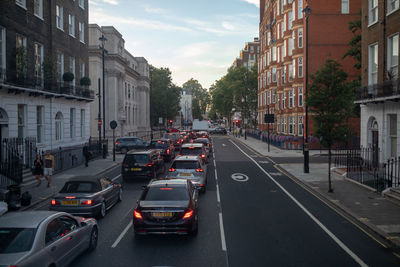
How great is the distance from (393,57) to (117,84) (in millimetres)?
44300

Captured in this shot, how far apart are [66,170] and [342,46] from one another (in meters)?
31.5

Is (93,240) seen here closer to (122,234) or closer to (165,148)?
(122,234)

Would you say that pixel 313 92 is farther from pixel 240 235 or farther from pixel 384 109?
pixel 240 235

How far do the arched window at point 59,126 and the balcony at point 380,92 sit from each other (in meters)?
21.8

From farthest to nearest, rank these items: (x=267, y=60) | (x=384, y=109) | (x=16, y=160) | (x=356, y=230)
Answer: (x=267, y=60)
(x=384, y=109)
(x=16, y=160)
(x=356, y=230)

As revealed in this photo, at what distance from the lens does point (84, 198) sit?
36.7 feet

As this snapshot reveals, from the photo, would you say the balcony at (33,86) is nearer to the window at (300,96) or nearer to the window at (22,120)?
the window at (22,120)

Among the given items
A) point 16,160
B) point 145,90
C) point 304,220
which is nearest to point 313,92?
point 304,220

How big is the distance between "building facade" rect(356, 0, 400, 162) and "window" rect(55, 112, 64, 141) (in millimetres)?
21817

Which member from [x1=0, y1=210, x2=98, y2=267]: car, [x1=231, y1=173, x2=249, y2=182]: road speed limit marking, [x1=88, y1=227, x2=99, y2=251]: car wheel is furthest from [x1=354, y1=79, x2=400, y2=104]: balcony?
[x1=0, y1=210, x2=98, y2=267]: car

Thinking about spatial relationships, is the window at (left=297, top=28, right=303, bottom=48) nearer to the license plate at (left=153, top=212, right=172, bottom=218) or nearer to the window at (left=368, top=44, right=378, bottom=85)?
the window at (left=368, top=44, right=378, bottom=85)

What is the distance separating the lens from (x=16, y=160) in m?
18.3

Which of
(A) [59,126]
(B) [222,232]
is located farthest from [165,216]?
(A) [59,126]

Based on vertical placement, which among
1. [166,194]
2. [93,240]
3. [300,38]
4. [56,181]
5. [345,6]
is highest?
[345,6]
